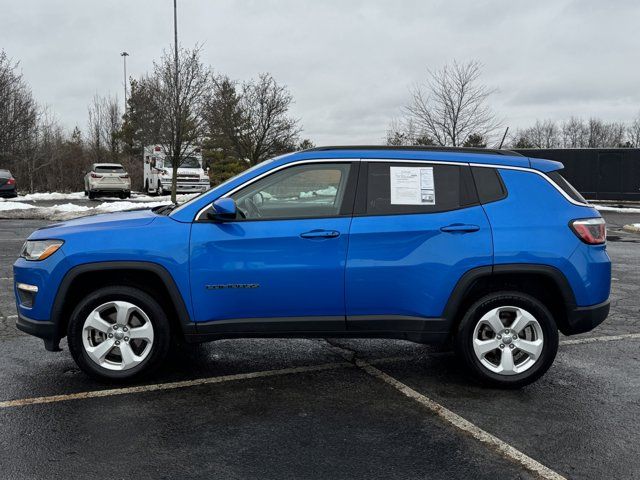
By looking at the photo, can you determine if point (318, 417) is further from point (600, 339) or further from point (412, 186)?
point (600, 339)

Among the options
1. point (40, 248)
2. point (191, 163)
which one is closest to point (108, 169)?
point (191, 163)

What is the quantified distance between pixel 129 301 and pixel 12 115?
29724 millimetres

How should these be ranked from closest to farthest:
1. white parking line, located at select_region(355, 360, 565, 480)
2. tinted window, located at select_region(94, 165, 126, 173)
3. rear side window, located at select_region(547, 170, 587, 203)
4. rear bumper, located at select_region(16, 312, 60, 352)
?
white parking line, located at select_region(355, 360, 565, 480)
rear bumper, located at select_region(16, 312, 60, 352)
rear side window, located at select_region(547, 170, 587, 203)
tinted window, located at select_region(94, 165, 126, 173)

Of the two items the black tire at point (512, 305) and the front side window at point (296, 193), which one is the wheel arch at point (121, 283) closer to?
the front side window at point (296, 193)

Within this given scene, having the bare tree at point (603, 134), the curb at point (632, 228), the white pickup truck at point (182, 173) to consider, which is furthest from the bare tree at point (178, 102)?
the bare tree at point (603, 134)

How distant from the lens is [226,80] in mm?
39594

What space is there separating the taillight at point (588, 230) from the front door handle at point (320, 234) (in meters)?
1.75

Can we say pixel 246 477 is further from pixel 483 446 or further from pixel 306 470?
pixel 483 446

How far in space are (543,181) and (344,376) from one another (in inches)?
84.6

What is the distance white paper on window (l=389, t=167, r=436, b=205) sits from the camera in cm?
445

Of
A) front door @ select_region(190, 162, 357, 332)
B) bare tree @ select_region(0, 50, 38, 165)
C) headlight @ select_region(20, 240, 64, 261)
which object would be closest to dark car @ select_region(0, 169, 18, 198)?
bare tree @ select_region(0, 50, 38, 165)

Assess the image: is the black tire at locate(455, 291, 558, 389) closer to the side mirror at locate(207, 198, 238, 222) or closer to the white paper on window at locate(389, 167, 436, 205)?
the white paper on window at locate(389, 167, 436, 205)

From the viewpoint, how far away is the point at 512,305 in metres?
4.43

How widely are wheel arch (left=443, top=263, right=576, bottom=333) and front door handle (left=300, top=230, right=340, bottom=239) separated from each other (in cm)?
96
